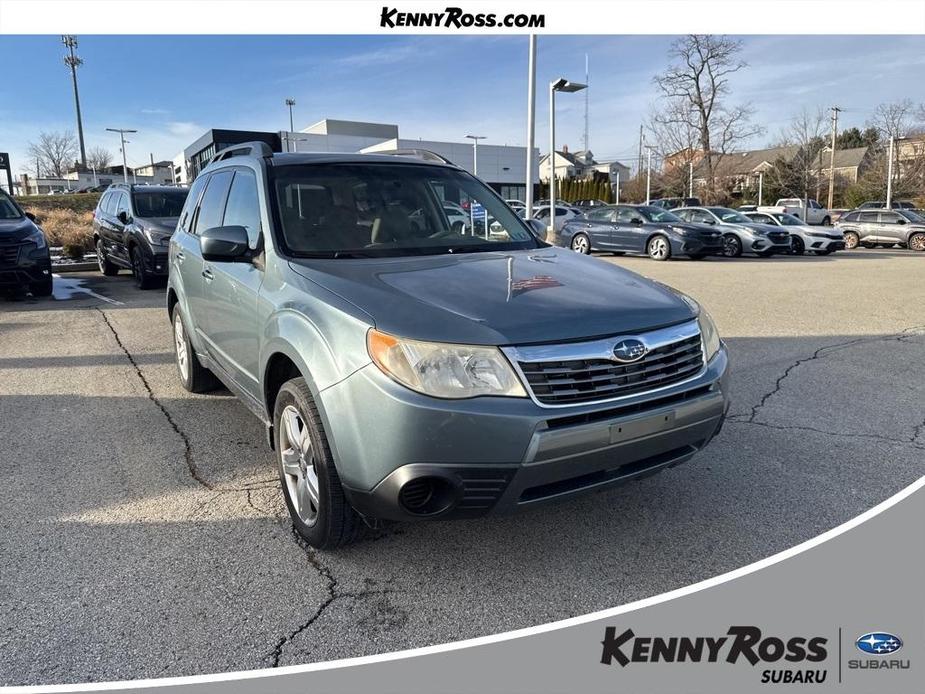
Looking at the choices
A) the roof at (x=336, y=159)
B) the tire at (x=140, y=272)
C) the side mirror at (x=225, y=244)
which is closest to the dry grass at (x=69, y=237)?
the tire at (x=140, y=272)

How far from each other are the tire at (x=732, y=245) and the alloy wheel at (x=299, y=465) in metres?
19.2

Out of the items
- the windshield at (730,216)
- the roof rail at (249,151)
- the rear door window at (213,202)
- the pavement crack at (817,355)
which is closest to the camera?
the roof rail at (249,151)

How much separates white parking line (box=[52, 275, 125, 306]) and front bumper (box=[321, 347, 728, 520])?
9394 mm

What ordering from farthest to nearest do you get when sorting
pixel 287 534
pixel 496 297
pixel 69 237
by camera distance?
pixel 69 237
pixel 287 534
pixel 496 297

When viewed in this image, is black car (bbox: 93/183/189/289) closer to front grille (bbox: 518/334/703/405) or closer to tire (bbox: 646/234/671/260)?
front grille (bbox: 518/334/703/405)

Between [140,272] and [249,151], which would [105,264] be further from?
[249,151]

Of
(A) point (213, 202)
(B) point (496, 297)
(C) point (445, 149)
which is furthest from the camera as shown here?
(C) point (445, 149)

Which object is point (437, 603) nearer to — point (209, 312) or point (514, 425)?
point (514, 425)

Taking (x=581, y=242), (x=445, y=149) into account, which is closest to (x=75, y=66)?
(x=445, y=149)

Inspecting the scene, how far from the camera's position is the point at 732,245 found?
797 inches

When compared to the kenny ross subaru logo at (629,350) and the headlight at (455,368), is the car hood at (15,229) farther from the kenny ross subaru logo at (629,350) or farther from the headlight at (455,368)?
the kenny ross subaru logo at (629,350)

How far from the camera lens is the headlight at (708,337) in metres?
3.14

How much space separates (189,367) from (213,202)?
4.85 feet

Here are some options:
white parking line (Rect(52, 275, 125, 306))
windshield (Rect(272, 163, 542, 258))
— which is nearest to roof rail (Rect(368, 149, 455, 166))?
windshield (Rect(272, 163, 542, 258))
